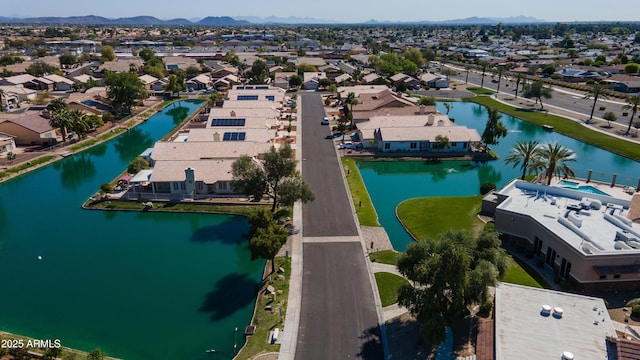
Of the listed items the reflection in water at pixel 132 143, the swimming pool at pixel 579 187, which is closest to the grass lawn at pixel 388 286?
the swimming pool at pixel 579 187

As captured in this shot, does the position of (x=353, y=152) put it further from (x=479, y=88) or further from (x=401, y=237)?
(x=479, y=88)

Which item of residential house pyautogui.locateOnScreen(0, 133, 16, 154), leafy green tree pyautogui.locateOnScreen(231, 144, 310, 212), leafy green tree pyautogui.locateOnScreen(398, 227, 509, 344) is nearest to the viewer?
leafy green tree pyautogui.locateOnScreen(398, 227, 509, 344)

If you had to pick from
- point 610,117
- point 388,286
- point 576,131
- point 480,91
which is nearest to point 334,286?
point 388,286

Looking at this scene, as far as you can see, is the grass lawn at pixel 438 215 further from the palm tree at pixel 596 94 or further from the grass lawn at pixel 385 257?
the palm tree at pixel 596 94

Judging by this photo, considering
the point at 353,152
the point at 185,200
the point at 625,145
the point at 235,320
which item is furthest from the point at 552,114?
the point at 235,320

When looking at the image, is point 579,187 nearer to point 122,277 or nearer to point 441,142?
point 441,142

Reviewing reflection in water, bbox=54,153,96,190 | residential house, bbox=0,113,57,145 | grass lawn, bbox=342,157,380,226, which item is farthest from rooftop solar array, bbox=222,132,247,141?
residential house, bbox=0,113,57,145

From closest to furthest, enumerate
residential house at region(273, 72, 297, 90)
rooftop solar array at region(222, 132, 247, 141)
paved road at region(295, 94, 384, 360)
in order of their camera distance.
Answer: paved road at region(295, 94, 384, 360), rooftop solar array at region(222, 132, 247, 141), residential house at region(273, 72, 297, 90)

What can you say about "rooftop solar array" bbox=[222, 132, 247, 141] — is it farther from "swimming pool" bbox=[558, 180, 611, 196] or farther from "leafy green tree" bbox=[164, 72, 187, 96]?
"leafy green tree" bbox=[164, 72, 187, 96]
